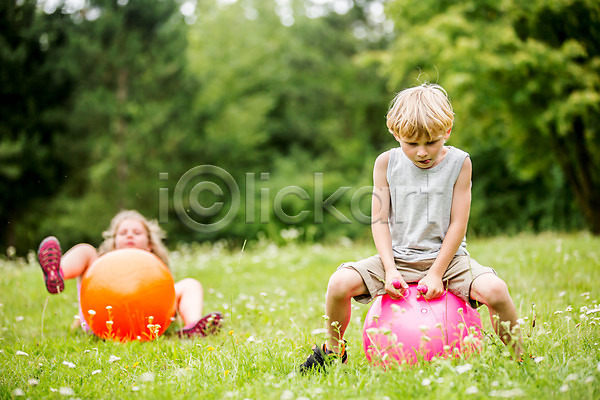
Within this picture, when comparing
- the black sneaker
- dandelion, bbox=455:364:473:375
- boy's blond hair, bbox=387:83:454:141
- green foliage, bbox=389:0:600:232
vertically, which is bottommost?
the black sneaker

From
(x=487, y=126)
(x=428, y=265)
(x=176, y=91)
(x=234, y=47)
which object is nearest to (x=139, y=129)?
(x=176, y=91)

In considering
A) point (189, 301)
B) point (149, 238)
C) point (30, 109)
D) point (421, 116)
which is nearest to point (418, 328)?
point (421, 116)

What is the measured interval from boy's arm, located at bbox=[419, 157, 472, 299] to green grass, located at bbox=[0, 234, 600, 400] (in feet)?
1.34

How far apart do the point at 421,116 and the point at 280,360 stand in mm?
1633

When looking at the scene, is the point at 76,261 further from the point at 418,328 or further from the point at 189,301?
the point at 418,328

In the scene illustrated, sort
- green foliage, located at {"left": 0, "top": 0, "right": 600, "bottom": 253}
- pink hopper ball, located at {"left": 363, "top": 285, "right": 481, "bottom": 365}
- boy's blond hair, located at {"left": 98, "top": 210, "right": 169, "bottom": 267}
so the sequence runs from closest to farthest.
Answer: pink hopper ball, located at {"left": 363, "top": 285, "right": 481, "bottom": 365} < boy's blond hair, located at {"left": 98, "top": 210, "right": 169, "bottom": 267} < green foliage, located at {"left": 0, "top": 0, "right": 600, "bottom": 253}

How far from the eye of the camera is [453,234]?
3.17 meters

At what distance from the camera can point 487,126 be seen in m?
14.0

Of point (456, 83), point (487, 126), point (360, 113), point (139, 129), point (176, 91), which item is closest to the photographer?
point (456, 83)

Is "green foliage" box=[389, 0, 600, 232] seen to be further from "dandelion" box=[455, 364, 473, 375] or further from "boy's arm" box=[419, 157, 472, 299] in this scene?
"dandelion" box=[455, 364, 473, 375]

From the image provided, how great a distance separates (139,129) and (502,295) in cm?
1829

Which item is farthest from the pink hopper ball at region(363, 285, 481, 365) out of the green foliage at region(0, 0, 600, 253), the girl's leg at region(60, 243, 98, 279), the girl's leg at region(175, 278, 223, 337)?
the green foliage at region(0, 0, 600, 253)

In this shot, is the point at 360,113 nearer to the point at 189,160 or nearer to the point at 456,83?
the point at 189,160

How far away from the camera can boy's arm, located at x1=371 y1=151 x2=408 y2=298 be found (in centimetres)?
311
